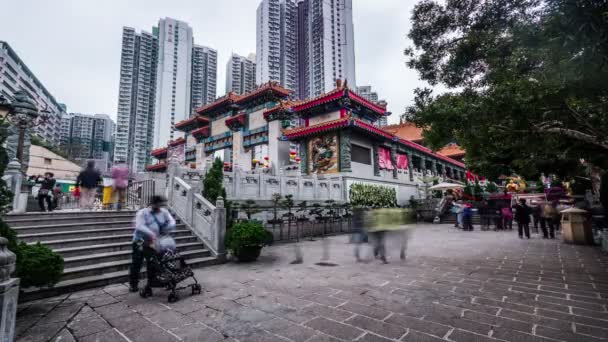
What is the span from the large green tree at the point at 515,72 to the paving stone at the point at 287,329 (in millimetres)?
4911

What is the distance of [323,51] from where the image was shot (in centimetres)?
6247

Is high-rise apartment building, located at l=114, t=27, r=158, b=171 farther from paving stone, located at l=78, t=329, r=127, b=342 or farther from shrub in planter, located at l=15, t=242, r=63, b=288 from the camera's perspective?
paving stone, located at l=78, t=329, r=127, b=342

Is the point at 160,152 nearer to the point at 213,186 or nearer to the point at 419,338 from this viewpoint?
the point at 213,186

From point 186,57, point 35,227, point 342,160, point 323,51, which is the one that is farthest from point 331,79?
point 35,227

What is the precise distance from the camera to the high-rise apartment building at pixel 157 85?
62.0 meters

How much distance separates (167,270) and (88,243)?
12.0 feet

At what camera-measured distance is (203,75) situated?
2717 inches

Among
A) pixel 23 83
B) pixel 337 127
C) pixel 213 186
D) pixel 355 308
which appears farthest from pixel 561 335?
pixel 23 83

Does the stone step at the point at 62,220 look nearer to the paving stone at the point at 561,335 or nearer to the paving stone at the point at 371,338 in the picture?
the paving stone at the point at 371,338

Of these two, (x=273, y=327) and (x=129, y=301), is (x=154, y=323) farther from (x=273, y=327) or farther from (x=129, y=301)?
(x=273, y=327)

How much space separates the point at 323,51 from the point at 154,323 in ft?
216

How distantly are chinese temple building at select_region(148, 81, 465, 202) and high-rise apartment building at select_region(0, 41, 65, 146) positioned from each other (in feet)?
105

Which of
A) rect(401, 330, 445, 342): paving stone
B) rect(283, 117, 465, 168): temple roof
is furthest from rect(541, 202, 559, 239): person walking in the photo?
rect(401, 330, 445, 342): paving stone

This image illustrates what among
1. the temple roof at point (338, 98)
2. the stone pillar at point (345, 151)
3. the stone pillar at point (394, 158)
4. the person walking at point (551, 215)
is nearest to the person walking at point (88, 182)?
the stone pillar at point (345, 151)
